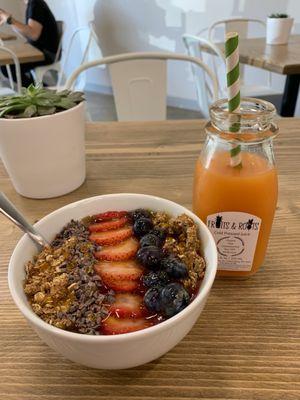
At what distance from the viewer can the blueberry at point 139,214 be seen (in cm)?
51

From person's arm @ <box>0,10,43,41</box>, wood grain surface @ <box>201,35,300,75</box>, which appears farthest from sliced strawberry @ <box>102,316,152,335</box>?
person's arm @ <box>0,10,43,41</box>

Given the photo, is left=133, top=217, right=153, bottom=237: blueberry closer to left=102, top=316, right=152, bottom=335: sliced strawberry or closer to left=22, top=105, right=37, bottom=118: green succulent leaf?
left=102, top=316, right=152, bottom=335: sliced strawberry

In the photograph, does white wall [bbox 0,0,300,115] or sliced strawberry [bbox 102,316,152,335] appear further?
white wall [bbox 0,0,300,115]

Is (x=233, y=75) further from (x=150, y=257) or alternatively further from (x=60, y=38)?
(x=60, y=38)

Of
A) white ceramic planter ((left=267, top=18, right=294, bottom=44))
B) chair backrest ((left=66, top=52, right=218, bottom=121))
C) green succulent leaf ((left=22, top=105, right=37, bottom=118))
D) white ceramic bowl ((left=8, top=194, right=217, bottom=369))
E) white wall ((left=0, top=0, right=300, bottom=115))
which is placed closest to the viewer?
white ceramic bowl ((left=8, top=194, right=217, bottom=369))

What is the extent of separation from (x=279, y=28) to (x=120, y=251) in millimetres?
1872

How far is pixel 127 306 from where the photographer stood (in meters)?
0.40

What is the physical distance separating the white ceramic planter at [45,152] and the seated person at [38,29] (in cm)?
269

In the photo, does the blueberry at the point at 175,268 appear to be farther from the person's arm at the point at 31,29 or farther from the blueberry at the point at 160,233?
the person's arm at the point at 31,29

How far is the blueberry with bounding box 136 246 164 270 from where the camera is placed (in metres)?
0.44

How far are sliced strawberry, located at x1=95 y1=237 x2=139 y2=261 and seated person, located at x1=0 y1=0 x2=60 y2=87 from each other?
300 cm

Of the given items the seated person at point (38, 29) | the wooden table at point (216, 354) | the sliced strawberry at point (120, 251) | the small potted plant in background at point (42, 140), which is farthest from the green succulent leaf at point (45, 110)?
the seated person at point (38, 29)

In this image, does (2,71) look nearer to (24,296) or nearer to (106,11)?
(106,11)

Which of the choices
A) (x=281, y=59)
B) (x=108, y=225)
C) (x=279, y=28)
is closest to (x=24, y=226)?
(x=108, y=225)
